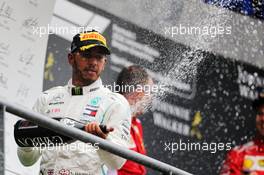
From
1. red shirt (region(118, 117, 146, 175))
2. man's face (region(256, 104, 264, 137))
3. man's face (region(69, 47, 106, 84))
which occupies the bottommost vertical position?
red shirt (region(118, 117, 146, 175))

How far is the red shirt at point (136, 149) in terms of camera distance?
7.93ft

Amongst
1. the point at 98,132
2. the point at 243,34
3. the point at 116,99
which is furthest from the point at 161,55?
the point at 98,132

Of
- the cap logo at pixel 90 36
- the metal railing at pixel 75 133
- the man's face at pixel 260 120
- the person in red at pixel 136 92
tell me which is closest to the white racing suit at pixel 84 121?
the cap logo at pixel 90 36

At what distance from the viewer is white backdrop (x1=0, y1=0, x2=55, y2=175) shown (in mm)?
2939

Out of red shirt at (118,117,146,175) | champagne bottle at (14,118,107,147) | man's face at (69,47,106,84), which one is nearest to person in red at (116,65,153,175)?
red shirt at (118,117,146,175)

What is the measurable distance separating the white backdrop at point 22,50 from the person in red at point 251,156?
0.75 meters

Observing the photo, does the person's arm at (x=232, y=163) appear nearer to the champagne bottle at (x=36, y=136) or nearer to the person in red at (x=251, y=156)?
the person in red at (x=251, y=156)

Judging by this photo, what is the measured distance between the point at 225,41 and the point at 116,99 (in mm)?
1060

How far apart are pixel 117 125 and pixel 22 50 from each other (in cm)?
109

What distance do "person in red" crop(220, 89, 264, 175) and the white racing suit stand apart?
685 millimetres

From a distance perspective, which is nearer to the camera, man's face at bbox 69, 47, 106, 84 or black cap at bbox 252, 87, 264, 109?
man's face at bbox 69, 47, 106, 84

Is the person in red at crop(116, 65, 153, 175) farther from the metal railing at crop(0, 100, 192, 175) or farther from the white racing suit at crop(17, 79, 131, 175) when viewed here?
the metal railing at crop(0, 100, 192, 175)

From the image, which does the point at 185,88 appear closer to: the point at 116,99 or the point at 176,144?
the point at 176,144

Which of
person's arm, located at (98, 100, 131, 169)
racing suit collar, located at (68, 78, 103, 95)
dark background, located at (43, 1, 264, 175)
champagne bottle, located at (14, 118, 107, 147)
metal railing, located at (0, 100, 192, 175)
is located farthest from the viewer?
dark background, located at (43, 1, 264, 175)
